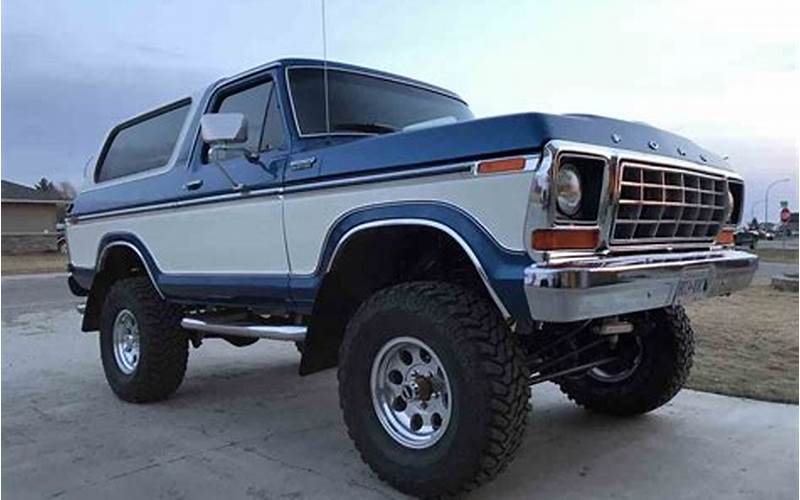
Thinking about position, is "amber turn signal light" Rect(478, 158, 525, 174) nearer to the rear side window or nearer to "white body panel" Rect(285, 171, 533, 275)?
"white body panel" Rect(285, 171, 533, 275)

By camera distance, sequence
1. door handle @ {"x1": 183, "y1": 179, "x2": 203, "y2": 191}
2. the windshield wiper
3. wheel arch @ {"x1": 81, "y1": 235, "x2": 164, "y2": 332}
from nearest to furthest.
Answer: the windshield wiper
door handle @ {"x1": 183, "y1": 179, "x2": 203, "y2": 191}
wheel arch @ {"x1": 81, "y1": 235, "x2": 164, "y2": 332}

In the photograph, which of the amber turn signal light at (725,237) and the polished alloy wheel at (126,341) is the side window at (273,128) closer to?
the polished alloy wheel at (126,341)

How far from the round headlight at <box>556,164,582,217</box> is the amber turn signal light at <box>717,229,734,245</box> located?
4.97ft

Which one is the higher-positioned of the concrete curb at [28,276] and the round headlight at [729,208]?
the round headlight at [729,208]

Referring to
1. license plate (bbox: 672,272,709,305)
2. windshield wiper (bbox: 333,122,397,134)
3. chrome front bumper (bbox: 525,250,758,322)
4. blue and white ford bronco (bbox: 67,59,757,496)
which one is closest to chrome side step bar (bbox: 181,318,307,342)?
blue and white ford bronco (bbox: 67,59,757,496)

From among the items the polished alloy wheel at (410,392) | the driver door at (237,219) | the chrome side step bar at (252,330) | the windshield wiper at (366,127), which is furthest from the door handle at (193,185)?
the polished alloy wheel at (410,392)

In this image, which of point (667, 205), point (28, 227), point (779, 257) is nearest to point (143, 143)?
point (667, 205)

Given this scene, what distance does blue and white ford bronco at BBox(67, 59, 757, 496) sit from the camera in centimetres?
318

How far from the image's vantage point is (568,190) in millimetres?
3182

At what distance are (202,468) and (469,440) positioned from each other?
1702 mm

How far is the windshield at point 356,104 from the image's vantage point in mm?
4500

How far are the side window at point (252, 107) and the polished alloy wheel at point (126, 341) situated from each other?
1.79 metres

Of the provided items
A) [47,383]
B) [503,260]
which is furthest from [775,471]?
[47,383]

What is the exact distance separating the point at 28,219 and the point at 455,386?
136 feet
